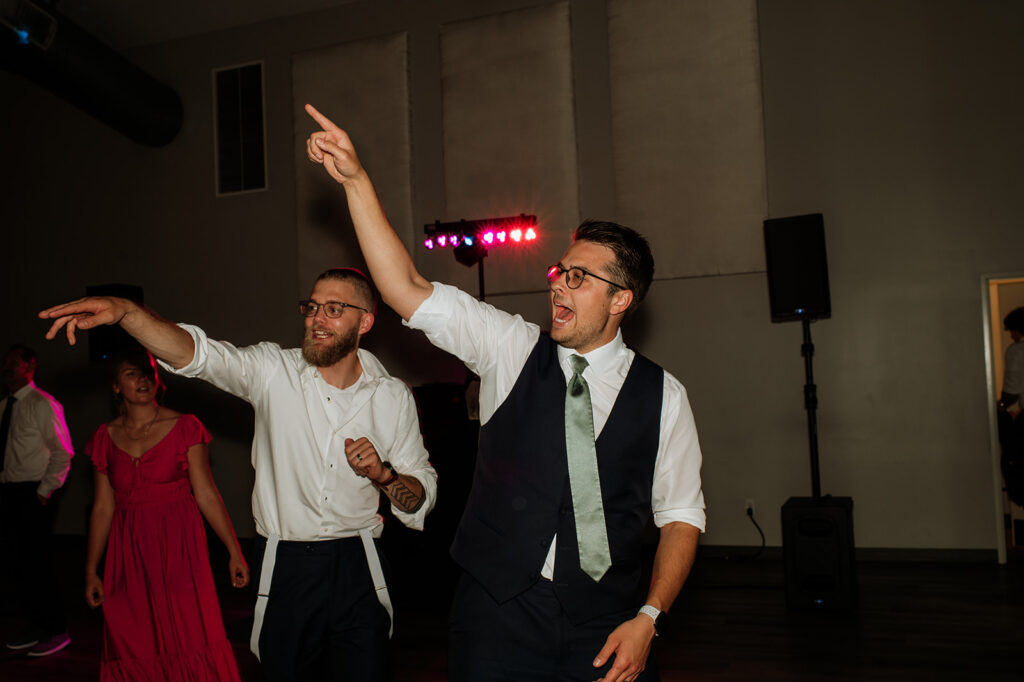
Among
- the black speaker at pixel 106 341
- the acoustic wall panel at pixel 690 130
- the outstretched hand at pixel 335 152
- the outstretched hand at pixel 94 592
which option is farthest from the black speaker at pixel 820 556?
the black speaker at pixel 106 341

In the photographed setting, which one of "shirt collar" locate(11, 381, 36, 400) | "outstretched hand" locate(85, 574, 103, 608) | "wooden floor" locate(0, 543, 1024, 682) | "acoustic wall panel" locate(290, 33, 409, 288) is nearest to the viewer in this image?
"outstretched hand" locate(85, 574, 103, 608)

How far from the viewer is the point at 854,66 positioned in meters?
5.82

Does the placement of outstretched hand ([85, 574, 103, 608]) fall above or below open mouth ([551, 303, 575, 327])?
below

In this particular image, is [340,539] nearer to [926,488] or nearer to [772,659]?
Answer: [772,659]

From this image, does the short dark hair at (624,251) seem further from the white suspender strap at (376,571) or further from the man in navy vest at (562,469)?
the white suspender strap at (376,571)

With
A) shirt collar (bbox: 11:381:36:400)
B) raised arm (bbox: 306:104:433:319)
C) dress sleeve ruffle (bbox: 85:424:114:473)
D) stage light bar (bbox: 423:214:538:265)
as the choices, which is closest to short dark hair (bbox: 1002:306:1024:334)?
stage light bar (bbox: 423:214:538:265)

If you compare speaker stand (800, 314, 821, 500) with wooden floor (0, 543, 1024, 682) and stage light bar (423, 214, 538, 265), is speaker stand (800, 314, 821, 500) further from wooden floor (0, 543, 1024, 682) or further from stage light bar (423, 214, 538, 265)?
stage light bar (423, 214, 538, 265)

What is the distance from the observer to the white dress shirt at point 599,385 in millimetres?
1822

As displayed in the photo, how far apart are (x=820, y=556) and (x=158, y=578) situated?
138 inches

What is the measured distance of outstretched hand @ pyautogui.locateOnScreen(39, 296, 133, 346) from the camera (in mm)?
1783

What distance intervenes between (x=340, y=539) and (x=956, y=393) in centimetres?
487

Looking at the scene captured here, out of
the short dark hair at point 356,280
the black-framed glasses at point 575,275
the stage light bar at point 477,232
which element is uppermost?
the stage light bar at point 477,232

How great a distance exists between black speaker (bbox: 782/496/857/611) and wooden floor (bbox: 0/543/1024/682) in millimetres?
102

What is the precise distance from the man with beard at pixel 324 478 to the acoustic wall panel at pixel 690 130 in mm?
3991
